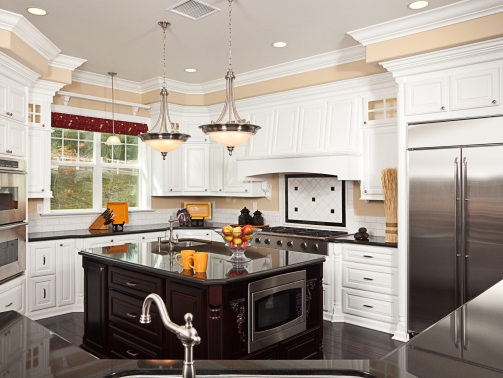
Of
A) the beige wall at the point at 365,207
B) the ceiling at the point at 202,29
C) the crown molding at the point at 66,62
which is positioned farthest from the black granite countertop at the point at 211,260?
the crown molding at the point at 66,62

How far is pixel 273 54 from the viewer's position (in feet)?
16.9

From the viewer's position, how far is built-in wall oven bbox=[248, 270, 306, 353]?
309 cm

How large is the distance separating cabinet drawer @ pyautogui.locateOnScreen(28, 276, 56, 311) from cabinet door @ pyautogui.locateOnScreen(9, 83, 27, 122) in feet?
5.88

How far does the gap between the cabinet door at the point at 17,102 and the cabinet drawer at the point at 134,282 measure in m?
2.00

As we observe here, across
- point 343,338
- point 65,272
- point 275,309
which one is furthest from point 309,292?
point 65,272

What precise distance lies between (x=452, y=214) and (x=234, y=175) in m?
3.28

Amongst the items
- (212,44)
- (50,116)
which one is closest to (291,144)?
(212,44)

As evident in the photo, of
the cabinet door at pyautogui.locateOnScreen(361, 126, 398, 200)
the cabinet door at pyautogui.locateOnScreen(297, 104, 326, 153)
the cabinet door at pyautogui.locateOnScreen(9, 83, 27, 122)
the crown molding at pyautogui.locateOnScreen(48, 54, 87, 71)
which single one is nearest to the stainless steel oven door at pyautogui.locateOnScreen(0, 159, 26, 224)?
the cabinet door at pyautogui.locateOnScreen(9, 83, 27, 122)

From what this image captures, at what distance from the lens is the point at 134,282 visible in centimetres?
352

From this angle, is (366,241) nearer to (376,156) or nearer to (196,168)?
(376,156)

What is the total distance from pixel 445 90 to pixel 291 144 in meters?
2.07

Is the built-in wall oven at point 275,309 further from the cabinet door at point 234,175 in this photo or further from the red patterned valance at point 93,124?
the red patterned valance at point 93,124

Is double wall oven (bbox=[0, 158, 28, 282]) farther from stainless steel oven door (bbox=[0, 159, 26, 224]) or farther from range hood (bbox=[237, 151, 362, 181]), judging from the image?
range hood (bbox=[237, 151, 362, 181])

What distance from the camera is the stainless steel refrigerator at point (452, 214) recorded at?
149 inches
